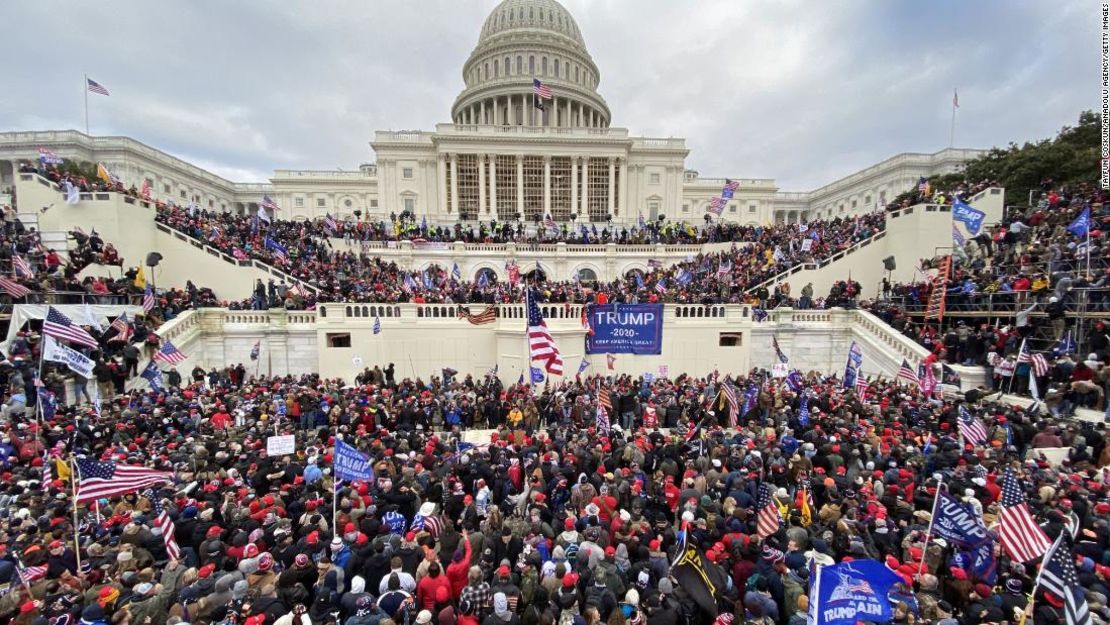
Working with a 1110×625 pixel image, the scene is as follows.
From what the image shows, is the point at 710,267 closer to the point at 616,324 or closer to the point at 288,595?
the point at 616,324

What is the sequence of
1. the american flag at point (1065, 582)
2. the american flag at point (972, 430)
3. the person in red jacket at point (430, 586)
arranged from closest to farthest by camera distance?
the american flag at point (1065, 582), the person in red jacket at point (430, 586), the american flag at point (972, 430)

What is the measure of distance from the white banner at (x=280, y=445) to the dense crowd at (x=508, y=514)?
265mm

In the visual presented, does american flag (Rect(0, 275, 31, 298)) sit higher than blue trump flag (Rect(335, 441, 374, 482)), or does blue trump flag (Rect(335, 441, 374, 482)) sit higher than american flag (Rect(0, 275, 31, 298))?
american flag (Rect(0, 275, 31, 298))

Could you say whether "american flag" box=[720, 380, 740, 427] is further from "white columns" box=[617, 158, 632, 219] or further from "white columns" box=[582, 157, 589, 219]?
"white columns" box=[617, 158, 632, 219]

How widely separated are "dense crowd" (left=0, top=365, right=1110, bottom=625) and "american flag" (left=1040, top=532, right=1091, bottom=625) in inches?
18.9

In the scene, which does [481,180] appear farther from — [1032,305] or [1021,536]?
[1021,536]

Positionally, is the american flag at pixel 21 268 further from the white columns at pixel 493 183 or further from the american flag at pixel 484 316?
the white columns at pixel 493 183

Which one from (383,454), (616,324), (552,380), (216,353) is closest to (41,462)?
(383,454)

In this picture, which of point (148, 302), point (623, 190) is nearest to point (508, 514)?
point (148, 302)

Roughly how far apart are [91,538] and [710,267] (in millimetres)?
30163

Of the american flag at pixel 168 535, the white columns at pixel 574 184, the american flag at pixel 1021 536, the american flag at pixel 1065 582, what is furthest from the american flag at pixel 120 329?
the white columns at pixel 574 184

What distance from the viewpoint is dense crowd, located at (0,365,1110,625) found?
211 inches

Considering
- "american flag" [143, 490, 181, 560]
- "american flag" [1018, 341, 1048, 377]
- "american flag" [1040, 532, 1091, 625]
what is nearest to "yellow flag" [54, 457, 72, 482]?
"american flag" [143, 490, 181, 560]

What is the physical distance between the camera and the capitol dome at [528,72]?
2776 inches
